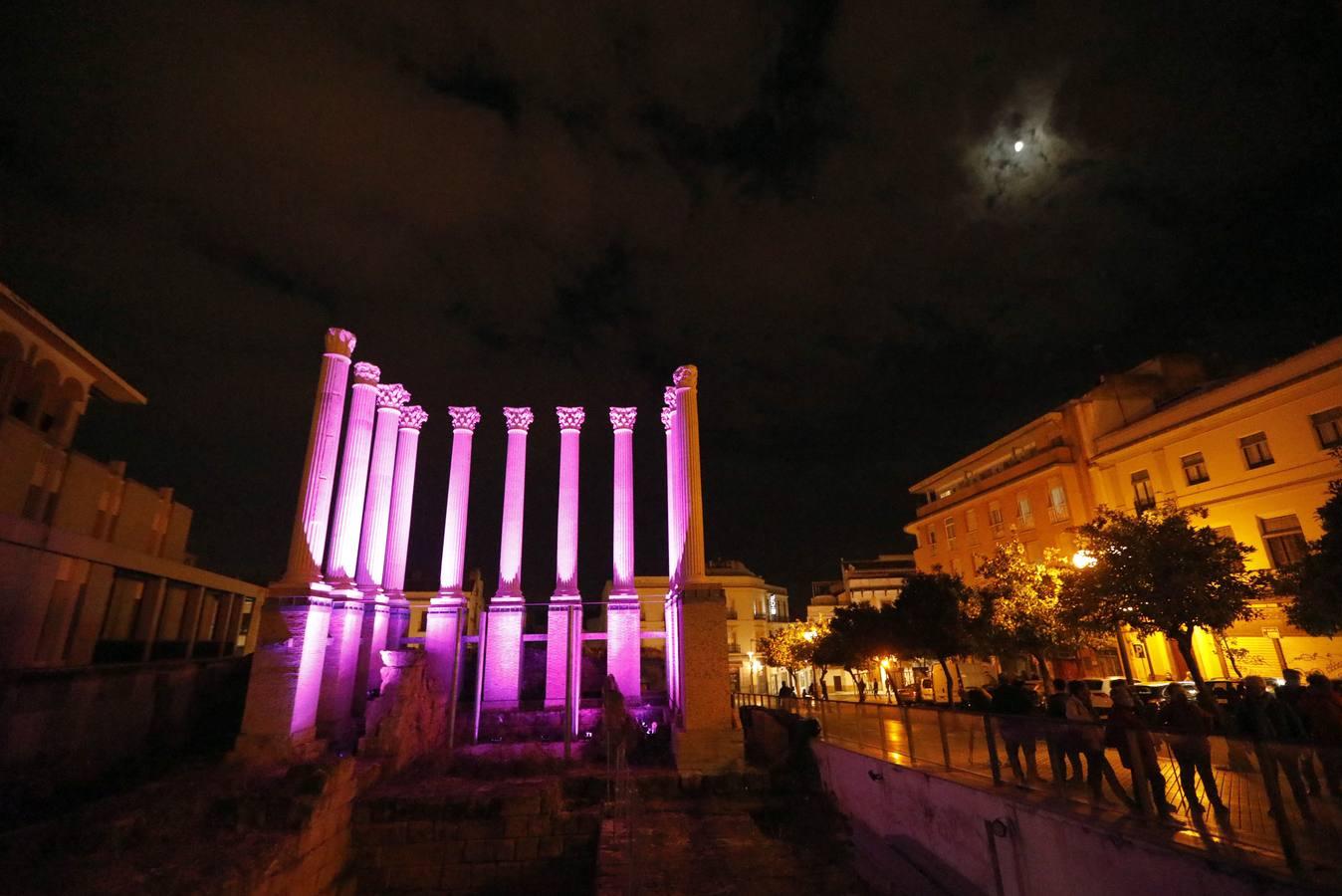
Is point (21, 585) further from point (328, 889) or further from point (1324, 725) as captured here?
point (1324, 725)

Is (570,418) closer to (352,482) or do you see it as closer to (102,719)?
(352,482)

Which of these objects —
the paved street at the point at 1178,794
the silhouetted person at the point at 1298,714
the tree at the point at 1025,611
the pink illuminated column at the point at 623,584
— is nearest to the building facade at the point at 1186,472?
the tree at the point at 1025,611

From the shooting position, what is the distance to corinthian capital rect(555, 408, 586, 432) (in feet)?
84.3

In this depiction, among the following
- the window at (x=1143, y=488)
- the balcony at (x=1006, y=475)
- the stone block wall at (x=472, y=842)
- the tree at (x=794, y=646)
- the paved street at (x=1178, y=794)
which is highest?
the balcony at (x=1006, y=475)

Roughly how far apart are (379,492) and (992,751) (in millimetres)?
21622

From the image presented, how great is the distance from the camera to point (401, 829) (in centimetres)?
1331

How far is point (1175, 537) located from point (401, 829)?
18.0 meters

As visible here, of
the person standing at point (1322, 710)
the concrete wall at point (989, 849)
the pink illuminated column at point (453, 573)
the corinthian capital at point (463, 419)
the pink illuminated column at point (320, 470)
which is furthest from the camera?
the corinthian capital at point (463, 419)

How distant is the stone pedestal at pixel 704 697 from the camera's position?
1554 centimetres

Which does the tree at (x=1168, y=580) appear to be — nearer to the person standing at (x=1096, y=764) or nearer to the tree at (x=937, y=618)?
the tree at (x=937, y=618)

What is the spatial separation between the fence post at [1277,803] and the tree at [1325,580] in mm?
8855

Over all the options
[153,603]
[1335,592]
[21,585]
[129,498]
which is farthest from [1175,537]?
[129,498]

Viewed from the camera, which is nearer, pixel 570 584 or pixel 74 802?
pixel 74 802

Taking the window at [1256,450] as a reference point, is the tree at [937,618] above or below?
Answer: below
